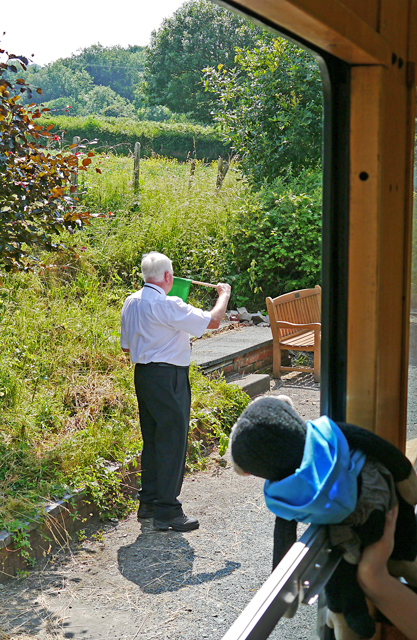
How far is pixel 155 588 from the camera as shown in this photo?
10.9ft

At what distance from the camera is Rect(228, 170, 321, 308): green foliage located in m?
9.07

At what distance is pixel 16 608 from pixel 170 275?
2214mm

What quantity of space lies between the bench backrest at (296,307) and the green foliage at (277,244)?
0.69m

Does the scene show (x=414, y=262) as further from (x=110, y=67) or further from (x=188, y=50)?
(x=110, y=67)

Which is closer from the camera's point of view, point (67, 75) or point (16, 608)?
point (16, 608)

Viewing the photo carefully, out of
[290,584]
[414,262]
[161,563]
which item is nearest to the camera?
[290,584]

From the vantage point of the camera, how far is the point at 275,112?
10.5 meters

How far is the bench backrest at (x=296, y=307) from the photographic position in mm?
7715

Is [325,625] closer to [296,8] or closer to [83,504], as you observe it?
[296,8]

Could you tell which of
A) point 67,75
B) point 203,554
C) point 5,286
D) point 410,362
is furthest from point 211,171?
point 67,75

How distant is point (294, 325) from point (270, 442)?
6.20 m

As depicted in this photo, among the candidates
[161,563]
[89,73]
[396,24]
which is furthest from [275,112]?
[89,73]

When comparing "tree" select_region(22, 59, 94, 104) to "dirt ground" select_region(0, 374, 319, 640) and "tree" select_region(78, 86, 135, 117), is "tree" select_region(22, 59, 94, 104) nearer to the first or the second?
"tree" select_region(78, 86, 135, 117)

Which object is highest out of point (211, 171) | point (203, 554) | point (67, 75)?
point (67, 75)
